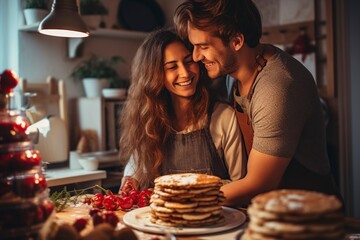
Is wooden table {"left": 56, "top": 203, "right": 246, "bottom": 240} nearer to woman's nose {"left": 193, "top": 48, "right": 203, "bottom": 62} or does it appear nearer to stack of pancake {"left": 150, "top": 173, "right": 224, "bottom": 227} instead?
stack of pancake {"left": 150, "top": 173, "right": 224, "bottom": 227}

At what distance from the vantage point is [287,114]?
1.80 m

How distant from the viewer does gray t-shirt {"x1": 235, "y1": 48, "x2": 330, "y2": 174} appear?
5.84 feet

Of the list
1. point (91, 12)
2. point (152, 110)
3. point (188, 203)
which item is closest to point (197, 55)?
point (152, 110)

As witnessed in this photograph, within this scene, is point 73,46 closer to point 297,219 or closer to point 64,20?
point 64,20

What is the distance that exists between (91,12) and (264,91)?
7.49ft

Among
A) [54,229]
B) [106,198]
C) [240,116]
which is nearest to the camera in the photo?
[54,229]

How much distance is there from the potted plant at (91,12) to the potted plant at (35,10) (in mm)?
326

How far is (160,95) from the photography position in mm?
2307

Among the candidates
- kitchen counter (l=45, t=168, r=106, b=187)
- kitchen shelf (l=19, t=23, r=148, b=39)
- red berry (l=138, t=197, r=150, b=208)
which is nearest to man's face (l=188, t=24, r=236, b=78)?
red berry (l=138, t=197, r=150, b=208)

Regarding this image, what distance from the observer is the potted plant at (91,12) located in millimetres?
3676

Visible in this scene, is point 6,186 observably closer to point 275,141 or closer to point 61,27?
point 61,27

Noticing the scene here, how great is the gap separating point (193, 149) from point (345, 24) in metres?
2.07

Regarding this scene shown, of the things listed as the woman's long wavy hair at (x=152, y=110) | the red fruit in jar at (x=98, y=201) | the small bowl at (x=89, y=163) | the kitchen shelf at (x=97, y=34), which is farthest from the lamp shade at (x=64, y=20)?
the kitchen shelf at (x=97, y=34)

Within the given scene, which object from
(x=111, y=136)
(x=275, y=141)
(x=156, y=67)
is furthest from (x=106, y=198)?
(x=111, y=136)
